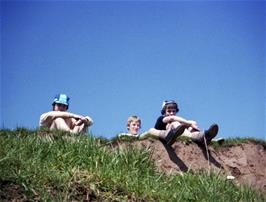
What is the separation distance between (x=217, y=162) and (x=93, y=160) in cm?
359

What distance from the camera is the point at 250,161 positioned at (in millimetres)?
9422

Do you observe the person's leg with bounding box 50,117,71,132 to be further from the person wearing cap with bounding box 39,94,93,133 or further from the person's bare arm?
the person's bare arm

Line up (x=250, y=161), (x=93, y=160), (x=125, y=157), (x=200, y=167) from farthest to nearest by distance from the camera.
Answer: (x=250, y=161) → (x=200, y=167) → (x=125, y=157) → (x=93, y=160)

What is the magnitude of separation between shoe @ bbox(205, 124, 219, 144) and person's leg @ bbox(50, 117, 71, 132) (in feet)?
7.64

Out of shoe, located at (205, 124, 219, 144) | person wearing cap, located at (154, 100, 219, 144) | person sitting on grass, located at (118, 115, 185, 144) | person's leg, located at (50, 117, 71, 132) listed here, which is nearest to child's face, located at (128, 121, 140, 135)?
person sitting on grass, located at (118, 115, 185, 144)

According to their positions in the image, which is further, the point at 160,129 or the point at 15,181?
the point at 160,129

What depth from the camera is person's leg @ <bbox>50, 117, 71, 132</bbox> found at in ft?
28.9

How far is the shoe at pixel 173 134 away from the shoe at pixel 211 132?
52cm

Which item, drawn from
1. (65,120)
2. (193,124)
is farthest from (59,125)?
(193,124)

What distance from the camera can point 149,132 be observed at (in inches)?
360

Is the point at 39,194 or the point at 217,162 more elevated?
the point at 217,162

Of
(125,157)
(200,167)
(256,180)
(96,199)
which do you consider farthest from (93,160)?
(256,180)

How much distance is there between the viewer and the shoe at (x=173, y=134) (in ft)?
27.5

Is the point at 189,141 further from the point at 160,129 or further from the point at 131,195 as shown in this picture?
the point at 131,195
